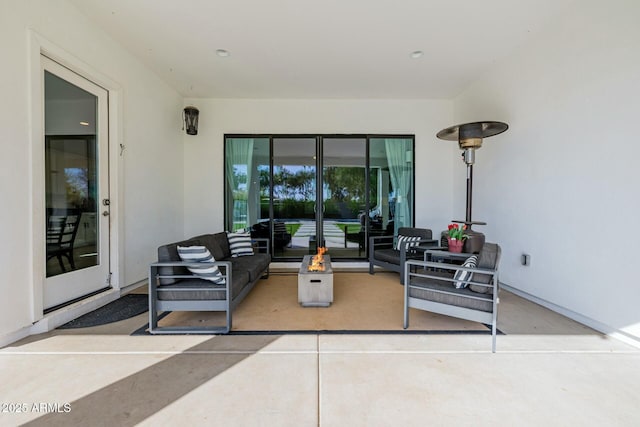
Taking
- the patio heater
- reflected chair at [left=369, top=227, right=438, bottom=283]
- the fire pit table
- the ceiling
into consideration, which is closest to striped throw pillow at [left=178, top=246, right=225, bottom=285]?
the fire pit table

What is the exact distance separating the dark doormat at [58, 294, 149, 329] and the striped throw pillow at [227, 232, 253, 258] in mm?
1209

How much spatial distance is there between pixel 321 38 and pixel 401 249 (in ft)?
9.67

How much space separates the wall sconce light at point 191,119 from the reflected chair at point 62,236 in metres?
2.45

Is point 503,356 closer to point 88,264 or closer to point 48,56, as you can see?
point 88,264

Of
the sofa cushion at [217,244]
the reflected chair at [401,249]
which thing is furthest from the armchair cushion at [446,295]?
the sofa cushion at [217,244]

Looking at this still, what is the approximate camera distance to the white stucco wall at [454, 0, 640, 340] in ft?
7.77

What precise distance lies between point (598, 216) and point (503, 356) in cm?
164

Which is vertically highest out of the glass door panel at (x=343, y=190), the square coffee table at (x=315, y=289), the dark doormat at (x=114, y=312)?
the glass door panel at (x=343, y=190)

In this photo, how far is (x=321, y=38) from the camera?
3.30 m

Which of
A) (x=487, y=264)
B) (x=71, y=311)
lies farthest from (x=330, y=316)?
(x=71, y=311)

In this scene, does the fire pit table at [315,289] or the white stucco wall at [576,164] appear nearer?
the white stucco wall at [576,164]

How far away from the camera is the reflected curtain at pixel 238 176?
5312 mm

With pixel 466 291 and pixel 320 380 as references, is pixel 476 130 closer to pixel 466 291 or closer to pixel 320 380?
pixel 466 291

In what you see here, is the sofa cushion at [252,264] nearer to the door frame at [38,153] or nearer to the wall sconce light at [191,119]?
the door frame at [38,153]
